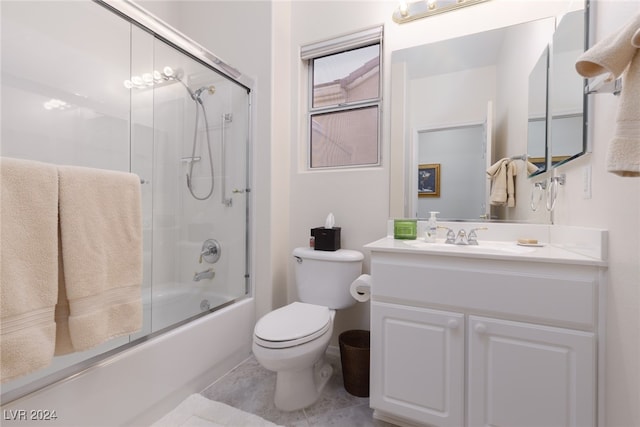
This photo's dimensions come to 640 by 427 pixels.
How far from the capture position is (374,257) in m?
1.33

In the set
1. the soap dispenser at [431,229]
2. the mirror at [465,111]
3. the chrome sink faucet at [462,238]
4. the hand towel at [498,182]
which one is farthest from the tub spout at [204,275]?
the hand towel at [498,182]

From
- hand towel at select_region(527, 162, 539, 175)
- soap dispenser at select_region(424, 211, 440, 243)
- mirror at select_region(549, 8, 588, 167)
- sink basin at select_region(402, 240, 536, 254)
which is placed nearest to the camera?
mirror at select_region(549, 8, 588, 167)

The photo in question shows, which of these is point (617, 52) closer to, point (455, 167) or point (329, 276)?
Result: point (455, 167)

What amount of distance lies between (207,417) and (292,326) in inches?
22.6

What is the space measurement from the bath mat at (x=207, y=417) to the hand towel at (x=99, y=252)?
562 mm

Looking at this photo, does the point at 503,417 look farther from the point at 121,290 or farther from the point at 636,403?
the point at 121,290

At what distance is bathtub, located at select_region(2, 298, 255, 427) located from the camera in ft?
3.31

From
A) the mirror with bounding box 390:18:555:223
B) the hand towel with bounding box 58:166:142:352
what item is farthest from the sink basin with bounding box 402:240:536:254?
the hand towel with bounding box 58:166:142:352

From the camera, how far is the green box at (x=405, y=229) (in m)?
1.63

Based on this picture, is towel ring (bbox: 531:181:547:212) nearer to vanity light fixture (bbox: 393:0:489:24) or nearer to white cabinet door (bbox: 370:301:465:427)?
white cabinet door (bbox: 370:301:465:427)

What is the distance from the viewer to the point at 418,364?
1226mm

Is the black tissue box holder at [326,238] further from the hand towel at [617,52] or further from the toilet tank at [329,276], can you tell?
the hand towel at [617,52]

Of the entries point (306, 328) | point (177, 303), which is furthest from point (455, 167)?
point (177, 303)

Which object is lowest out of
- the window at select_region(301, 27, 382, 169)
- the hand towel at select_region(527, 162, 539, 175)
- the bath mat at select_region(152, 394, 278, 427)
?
the bath mat at select_region(152, 394, 278, 427)
